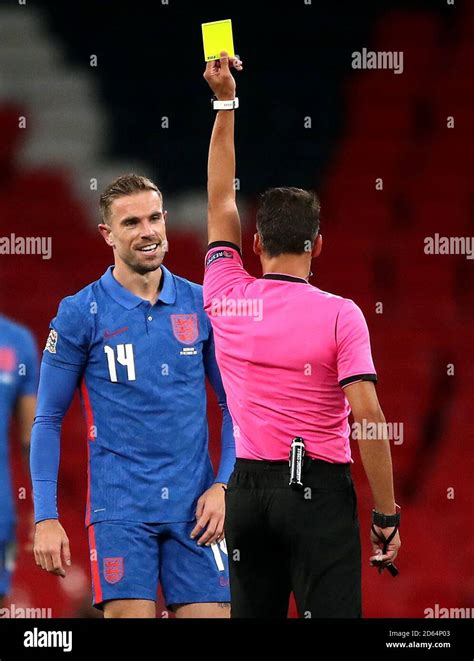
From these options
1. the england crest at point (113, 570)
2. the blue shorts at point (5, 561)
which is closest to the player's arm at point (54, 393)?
the england crest at point (113, 570)

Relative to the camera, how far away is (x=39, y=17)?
6027mm

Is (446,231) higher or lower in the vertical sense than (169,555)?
higher

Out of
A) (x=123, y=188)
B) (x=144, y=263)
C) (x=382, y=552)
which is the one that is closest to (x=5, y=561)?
(x=144, y=263)

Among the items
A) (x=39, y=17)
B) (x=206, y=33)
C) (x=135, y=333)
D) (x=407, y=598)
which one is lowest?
(x=407, y=598)

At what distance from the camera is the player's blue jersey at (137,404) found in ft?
12.1

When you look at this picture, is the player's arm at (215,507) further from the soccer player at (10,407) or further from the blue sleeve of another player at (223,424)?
the soccer player at (10,407)

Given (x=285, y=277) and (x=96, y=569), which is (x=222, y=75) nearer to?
(x=285, y=277)

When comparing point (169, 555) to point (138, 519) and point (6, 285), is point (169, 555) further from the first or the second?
point (6, 285)

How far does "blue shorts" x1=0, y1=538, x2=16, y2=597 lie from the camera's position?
424 cm

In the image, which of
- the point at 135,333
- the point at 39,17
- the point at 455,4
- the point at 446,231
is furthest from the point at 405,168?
the point at 135,333

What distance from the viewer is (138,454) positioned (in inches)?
146

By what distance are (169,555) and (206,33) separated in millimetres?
1478

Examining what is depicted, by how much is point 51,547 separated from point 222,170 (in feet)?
3.89

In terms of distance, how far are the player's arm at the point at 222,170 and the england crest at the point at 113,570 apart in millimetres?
982
